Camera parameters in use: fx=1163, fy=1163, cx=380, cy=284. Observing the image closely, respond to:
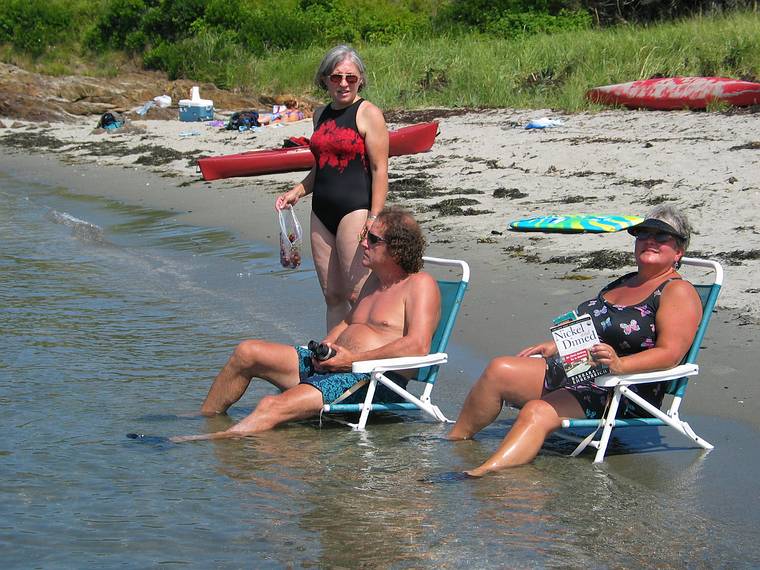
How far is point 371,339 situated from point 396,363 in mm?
286

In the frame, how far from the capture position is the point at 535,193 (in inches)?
424

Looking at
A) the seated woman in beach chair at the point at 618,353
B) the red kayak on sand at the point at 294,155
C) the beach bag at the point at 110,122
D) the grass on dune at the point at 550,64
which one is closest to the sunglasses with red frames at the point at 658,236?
the seated woman in beach chair at the point at 618,353

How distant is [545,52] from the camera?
58.2 feet

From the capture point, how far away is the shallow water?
3.96 metres

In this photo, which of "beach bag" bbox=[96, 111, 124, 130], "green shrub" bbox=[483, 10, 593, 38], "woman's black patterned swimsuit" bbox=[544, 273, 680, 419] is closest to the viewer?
"woman's black patterned swimsuit" bbox=[544, 273, 680, 419]

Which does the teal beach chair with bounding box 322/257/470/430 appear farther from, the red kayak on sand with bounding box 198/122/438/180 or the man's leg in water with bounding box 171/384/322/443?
the red kayak on sand with bounding box 198/122/438/180

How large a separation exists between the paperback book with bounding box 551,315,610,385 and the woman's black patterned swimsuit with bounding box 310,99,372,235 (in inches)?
60.2

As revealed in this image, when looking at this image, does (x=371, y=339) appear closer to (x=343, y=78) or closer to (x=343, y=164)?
(x=343, y=164)

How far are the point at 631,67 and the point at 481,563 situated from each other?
13.4 m

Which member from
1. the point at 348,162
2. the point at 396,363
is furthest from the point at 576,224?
the point at 396,363

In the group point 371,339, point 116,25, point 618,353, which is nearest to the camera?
point 618,353

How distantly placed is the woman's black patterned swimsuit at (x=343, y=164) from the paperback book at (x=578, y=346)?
60.2 inches

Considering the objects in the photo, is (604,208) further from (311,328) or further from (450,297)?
(450,297)

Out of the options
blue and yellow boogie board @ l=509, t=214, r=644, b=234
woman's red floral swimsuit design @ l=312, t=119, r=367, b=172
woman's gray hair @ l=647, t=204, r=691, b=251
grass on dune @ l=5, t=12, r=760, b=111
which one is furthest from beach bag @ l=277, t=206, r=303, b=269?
grass on dune @ l=5, t=12, r=760, b=111
